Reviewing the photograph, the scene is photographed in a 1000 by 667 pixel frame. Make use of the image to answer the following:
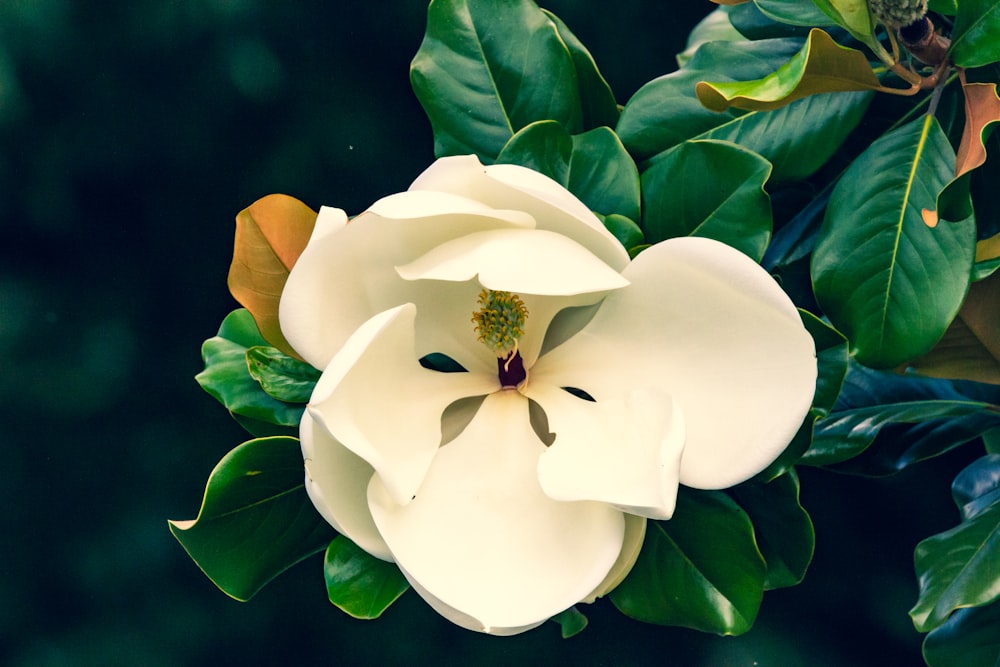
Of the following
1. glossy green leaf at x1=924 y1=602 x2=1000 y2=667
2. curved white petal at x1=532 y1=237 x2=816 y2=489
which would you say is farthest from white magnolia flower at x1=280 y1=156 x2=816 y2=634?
glossy green leaf at x1=924 y1=602 x2=1000 y2=667

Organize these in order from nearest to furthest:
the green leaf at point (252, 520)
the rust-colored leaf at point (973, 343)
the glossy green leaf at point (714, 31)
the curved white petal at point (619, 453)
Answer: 1. the curved white petal at point (619, 453)
2. the green leaf at point (252, 520)
3. the rust-colored leaf at point (973, 343)
4. the glossy green leaf at point (714, 31)

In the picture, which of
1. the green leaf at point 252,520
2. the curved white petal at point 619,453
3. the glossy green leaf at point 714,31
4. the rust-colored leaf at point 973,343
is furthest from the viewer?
the glossy green leaf at point 714,31

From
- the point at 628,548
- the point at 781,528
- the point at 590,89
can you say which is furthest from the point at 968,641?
the point at 590,89

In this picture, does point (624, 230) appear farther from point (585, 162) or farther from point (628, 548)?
point (628, 548)

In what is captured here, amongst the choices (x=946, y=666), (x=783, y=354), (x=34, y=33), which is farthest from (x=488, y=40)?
(x=34, y=33)

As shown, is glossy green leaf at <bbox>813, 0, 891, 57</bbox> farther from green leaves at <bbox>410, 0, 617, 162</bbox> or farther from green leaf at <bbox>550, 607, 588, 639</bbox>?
green leaf at <bbox>550, 607, 588, 639</bbox>

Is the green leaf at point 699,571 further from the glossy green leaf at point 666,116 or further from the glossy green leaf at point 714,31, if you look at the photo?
the glossy green leaf at point 714,31

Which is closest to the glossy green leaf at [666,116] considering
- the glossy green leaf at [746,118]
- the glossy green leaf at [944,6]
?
the glossy green leaf at [746,118]
